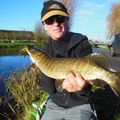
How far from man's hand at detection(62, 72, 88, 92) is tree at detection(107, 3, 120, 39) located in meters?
43.1

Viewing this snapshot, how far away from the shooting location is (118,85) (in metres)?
3.74

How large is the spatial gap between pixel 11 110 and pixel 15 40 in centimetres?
7960

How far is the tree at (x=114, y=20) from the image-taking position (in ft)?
158

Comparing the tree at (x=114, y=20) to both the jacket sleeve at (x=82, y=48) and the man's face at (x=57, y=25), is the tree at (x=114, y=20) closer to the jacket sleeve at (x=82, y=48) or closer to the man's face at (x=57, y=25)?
the jacket sleeve at (x=82, y=48)

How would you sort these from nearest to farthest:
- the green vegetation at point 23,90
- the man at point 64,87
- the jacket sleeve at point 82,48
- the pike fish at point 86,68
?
the pike fish at point 86,68, the man at point 64,87, the jacket sleeve at point 82,48, the green vegetation at point 23,90

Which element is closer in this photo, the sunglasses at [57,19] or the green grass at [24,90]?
the sunglasses at [57,19]

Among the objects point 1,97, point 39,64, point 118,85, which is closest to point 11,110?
point 1,97

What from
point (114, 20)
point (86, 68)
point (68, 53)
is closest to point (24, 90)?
point (68, 53)

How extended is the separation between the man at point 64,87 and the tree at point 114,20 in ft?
139

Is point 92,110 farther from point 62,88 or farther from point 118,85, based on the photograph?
point 118,85

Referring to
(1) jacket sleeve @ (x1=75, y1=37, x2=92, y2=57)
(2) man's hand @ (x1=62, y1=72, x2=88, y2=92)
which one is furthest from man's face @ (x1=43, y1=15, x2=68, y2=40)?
(2) man's hand @ (x1=62, y1=72, x2=88, y2=92)

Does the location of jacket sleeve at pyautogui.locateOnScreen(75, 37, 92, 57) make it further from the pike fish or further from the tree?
the tree

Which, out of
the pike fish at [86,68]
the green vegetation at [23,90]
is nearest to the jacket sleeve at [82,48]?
the pike fish at [86,68]

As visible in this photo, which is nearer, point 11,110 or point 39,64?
point 39,64
